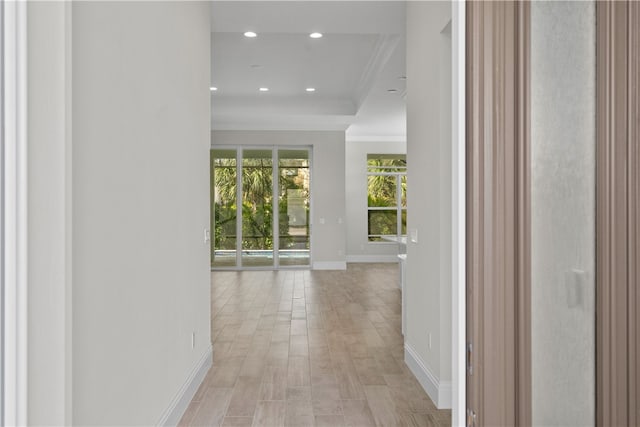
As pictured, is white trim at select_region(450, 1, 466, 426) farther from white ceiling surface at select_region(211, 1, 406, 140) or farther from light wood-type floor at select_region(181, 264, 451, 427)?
white ceiling surface at select_region(211, 1, 406, 140)

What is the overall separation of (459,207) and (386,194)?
10953 mm

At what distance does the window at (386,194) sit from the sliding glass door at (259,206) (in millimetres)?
2331

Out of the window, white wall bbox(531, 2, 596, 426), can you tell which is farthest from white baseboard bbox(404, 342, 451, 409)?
the window

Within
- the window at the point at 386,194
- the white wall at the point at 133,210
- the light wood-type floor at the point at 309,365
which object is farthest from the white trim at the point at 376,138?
the white wall at the point at 133,210

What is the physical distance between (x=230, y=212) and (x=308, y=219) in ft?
5.18

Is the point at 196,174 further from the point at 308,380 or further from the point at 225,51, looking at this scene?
the point at 225,51

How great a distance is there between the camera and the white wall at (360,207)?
11.9m

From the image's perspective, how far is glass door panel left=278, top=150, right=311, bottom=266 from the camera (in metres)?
10.2

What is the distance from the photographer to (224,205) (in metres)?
10.0

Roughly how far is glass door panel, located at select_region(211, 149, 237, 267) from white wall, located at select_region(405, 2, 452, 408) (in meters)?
6.65
